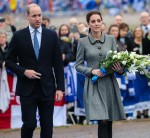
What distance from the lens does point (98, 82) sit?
8859 millimetres

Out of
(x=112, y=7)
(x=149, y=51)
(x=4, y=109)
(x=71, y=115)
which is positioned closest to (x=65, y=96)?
(x=71, y=115)

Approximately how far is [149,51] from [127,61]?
5.39 m

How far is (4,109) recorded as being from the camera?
1270 centimetres

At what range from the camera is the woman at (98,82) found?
8758 mm

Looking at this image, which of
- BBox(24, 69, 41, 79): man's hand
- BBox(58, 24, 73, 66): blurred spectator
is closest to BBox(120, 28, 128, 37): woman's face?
BBox(58, 24, 73, 66): blurred spectator

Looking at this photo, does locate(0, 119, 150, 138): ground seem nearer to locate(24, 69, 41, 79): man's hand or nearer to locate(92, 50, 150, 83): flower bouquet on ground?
locate(92, 50, 150, 83): flower bouquet on ground

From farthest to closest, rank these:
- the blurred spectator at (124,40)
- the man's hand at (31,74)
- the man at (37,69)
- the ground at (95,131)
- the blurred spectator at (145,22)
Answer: the blurred spectator at (145,22)
the blurred spectator at (124,40)
the ground at (95,131)
the man at (37,69)
the man's hand at (31,74)

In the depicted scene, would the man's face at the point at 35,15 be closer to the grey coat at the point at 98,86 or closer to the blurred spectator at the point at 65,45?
the grey coat at the point at 98,86

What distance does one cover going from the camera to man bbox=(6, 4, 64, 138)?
28.1 feet

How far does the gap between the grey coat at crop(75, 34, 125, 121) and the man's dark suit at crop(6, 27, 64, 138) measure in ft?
1.43

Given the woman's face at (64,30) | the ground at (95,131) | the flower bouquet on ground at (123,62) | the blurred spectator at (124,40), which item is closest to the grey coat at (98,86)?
the flower bouquet on ground at (123,62)

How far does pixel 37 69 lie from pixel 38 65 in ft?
0.18

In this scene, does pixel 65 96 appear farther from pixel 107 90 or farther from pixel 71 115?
pixel 107 90

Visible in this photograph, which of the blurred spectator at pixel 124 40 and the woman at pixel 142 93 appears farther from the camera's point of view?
the blurred spectator at pixel 124 40
